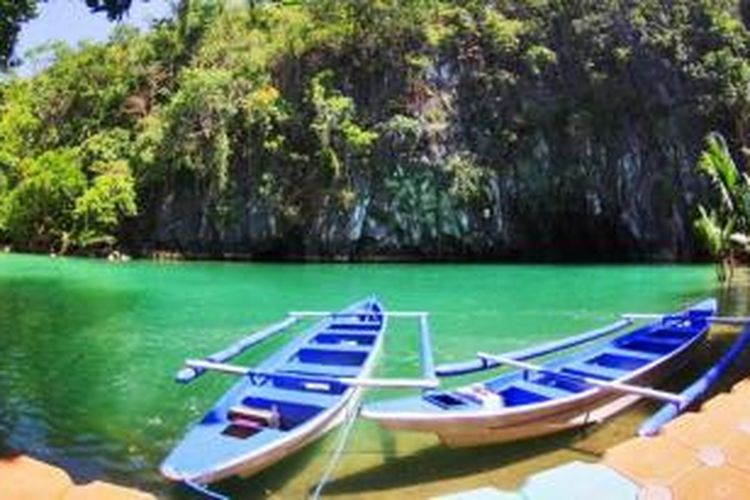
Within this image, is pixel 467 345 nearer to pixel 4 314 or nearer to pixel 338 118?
pixel 4 314

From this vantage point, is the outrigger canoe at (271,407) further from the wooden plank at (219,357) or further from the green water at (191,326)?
the green water at (191,326)

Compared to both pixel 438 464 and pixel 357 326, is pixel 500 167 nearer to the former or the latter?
pixel 357 326

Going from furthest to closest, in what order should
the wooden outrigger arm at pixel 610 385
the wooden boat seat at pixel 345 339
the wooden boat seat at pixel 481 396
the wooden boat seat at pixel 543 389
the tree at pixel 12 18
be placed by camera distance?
the wooden boat seat at pixel 345 339 → the tree at pixel 12 18 → the wooden boat seat at pixel 543 389 → the wooden boat seat at pixel 481 396 → the wooden outrigger arm at pixel 610 385

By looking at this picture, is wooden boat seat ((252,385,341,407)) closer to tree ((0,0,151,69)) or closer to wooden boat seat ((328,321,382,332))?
wooden boat seat ((328,321,382,332))

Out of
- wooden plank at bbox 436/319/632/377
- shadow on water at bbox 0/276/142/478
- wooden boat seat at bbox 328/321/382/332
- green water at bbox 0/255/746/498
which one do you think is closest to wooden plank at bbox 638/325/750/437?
green water at bbox 0/255/746/498

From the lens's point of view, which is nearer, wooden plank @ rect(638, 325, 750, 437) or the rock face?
wooden plank @ rect(638, 325, 750, 437)

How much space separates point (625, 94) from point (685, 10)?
336 cm

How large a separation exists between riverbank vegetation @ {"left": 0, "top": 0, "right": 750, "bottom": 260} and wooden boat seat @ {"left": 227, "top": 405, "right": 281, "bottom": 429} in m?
25.1

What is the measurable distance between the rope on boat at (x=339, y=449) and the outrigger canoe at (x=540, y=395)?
1.22ft

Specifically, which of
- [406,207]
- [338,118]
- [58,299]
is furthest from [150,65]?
[58,299]

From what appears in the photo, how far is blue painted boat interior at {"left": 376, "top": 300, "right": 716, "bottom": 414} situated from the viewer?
766 centimetres

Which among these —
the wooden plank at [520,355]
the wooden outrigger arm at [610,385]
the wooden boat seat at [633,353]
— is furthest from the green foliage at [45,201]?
the wooden outrigger arm at [610,385]

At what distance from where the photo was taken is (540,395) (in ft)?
26.6

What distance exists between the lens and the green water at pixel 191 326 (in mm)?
7965
